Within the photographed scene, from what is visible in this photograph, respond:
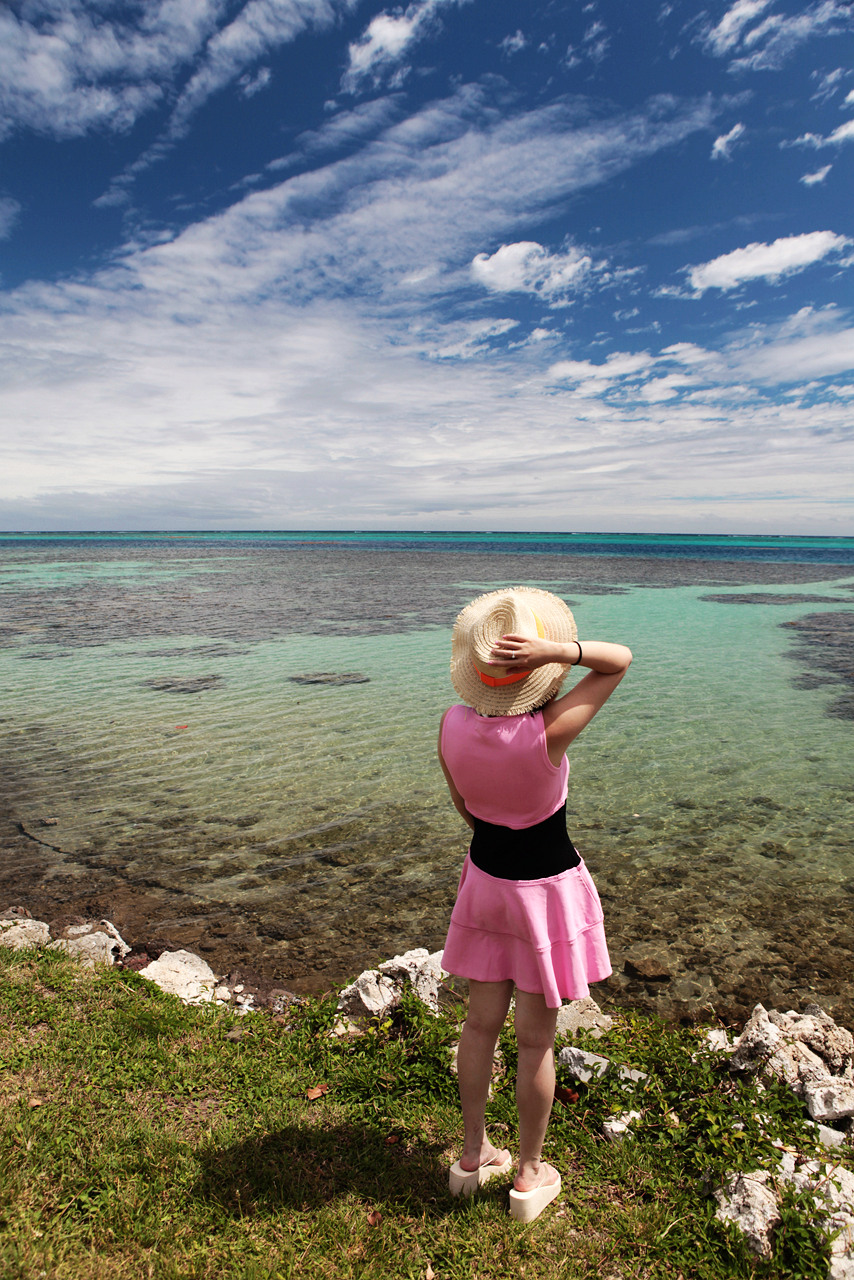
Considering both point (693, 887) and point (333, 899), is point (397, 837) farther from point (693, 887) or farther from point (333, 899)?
point (693, 887)

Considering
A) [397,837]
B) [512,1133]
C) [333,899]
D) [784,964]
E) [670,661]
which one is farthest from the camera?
[670,661]

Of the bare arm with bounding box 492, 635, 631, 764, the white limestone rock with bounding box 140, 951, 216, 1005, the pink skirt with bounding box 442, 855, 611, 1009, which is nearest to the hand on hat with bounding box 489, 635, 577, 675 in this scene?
the bare arm with bounding box 492, 635, 631, 764

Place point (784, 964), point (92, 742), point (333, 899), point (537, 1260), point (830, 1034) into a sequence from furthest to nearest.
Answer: point (92, 742)
point (333, 899)
point (784, 964)
point (830, 1034)
point (537, 1260)

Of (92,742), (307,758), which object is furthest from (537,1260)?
(92,742)

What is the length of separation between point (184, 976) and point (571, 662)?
3.90m

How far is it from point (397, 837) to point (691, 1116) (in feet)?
15.0

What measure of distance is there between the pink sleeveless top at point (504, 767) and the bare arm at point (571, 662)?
68 mm

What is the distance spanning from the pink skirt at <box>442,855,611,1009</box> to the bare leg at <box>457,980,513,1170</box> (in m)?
0.07

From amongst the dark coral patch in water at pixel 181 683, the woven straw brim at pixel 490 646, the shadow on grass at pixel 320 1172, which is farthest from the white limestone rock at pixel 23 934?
the dark coral patch in water at pixel 181 683

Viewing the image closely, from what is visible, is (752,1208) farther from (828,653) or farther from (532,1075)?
(828,653)

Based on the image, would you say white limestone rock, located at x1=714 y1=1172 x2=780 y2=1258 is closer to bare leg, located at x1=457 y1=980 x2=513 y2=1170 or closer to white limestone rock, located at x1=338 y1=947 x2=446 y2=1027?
bare leg, located at x1=457 y1=980 x2=513 y2=1170

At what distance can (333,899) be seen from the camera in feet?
21.1

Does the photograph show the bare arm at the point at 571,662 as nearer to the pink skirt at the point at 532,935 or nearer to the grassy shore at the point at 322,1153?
the pink skirt at the point at 532,935

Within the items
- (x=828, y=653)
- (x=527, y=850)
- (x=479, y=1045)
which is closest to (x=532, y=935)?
(x=527, y=850)
